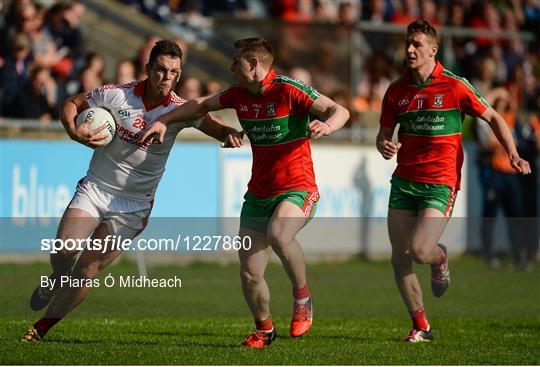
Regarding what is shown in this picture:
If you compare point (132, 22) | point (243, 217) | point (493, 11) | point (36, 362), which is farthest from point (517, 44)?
point (36, 362)

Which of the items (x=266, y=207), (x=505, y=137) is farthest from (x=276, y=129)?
(x=505, y=137)

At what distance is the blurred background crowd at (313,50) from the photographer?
18.6 metres

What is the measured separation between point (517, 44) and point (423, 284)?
9976mm

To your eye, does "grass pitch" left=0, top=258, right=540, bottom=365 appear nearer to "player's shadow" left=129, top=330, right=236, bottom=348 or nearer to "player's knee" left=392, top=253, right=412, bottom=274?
"player's shadow" left=129, top=330, right=236, bottom=348

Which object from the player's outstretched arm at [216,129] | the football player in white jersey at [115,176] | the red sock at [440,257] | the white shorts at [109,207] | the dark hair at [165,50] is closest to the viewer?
the dark hair at [165,50]

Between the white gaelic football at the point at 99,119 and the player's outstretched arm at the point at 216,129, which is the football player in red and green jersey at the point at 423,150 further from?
the white gaelic football at the point at 99,119

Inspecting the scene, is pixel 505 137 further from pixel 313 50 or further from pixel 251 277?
pixel 313 50

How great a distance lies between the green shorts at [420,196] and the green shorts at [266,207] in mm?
1002

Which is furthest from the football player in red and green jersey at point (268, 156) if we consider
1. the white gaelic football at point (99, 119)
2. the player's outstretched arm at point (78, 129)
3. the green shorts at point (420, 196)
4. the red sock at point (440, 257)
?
the red sock at point (440, 257)

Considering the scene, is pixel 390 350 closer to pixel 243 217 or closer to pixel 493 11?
pixel 243 217

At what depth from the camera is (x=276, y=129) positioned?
35.7 feet

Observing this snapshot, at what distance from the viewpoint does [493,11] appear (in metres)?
25.9

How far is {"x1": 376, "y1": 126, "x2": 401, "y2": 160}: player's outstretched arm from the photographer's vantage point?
36.5ft

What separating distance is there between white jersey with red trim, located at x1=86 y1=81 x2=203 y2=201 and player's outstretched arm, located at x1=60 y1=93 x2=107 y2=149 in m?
0.21
